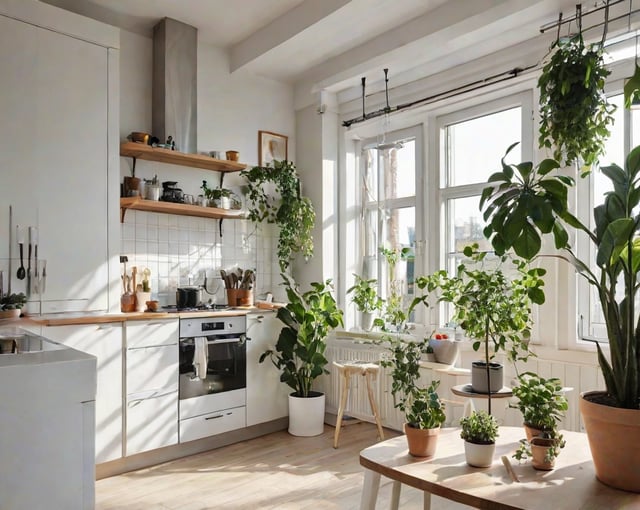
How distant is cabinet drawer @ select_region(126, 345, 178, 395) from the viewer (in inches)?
133

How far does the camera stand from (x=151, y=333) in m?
3.48

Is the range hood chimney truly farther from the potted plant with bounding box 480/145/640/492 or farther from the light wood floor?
the potted plant with bounding box 480/145/640/492

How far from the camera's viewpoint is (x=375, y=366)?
3928 millimetres

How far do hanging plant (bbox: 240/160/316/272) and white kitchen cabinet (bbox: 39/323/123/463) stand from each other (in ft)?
5.27

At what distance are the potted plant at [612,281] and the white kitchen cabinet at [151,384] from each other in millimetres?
2466

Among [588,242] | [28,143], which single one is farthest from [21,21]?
[588,242]

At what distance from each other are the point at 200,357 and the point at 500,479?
2.59 m

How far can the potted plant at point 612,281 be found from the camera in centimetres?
141

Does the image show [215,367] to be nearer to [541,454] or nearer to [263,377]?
[263,377]

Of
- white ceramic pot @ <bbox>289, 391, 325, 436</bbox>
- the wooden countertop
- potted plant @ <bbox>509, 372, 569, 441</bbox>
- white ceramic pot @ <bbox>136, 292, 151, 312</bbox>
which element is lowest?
white ceramic pot @ <bbox>289, 391, 325, 436</bbox>

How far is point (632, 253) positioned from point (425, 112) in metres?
2.88

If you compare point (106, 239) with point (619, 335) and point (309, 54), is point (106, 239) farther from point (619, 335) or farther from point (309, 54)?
point (619, 335)

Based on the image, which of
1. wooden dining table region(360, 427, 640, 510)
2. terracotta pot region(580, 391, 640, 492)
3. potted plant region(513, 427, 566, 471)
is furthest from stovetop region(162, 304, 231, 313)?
terracotta pot region(580, 391, 640, 492)

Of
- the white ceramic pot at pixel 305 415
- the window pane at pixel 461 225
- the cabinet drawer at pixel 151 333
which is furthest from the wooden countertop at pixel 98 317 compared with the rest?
the window pane at pixel 461 225
